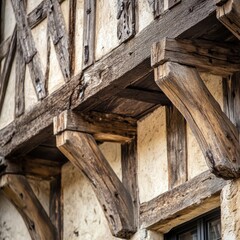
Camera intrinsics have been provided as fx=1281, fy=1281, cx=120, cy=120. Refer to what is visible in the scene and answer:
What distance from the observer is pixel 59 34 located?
10828mm

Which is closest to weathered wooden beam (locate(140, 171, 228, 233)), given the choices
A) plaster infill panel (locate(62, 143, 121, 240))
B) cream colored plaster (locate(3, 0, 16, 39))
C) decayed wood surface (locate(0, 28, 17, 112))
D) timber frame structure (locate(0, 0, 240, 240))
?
timber frame structure (locate(0, 0, 240, 240))

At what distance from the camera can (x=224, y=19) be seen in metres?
8.50

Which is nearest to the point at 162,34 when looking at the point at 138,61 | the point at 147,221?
the point at 138,61

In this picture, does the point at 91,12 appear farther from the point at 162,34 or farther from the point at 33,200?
the point at 33,200

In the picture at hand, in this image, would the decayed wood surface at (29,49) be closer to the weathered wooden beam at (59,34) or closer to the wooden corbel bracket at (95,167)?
the weathered wooden beam at (59,34)

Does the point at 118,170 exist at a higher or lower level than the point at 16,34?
lower

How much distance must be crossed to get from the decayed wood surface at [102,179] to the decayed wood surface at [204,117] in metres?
1.34

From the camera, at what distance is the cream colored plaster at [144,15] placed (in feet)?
31.2

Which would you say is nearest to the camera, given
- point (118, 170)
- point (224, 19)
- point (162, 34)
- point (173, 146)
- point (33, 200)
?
point (224, 19)

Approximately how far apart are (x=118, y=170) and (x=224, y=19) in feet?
8.34

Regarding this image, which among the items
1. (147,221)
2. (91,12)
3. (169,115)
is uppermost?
(91,12)

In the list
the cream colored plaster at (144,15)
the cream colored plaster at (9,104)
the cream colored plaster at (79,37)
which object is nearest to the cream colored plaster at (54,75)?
the cream colored plaster at (79,37)

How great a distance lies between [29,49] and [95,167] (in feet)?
5.22

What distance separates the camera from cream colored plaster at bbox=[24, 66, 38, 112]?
439 inches
